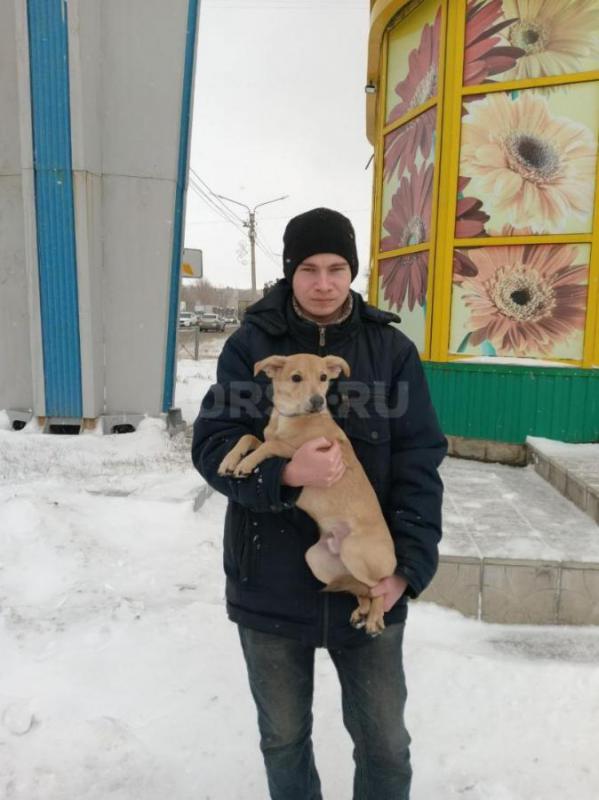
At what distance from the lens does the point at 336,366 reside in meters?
1.86

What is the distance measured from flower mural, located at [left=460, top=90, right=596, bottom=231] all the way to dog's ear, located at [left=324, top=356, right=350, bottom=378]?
16.3 feet

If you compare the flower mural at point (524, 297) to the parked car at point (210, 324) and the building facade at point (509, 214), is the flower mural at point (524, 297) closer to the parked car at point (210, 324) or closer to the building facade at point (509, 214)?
the building facade at point (509, 214)

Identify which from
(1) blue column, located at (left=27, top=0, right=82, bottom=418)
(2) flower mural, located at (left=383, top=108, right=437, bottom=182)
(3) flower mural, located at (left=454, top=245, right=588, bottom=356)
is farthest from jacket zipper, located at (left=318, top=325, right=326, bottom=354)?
(1) blue column, located at (left=27, top=0, right=82, bottom=418)

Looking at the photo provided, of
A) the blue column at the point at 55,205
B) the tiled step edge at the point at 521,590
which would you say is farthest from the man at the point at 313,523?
the blue column at the point at 55,205

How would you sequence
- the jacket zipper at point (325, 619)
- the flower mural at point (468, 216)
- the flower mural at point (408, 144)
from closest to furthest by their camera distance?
1. the jacket zipper at point (325, 619)
2. the flower mural at point (468, 216)
3. the flower mural at point (408, 144)

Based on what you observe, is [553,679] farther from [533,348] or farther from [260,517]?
[533,348]

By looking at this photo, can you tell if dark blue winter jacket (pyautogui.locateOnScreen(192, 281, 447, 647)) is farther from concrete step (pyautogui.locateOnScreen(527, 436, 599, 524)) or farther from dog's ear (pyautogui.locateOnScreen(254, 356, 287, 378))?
concrete step (pyautogui.locateOnScreen(527, 436, 599, 524))

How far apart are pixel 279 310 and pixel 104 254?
20.8 feet

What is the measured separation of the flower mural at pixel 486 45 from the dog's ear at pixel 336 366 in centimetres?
556

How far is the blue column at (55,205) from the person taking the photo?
6809 millimetres

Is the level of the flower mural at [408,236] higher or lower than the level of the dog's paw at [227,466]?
higher

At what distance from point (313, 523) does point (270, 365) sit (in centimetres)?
54

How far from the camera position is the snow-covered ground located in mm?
2418

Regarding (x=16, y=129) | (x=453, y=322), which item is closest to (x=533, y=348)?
(x=453, y=322)
